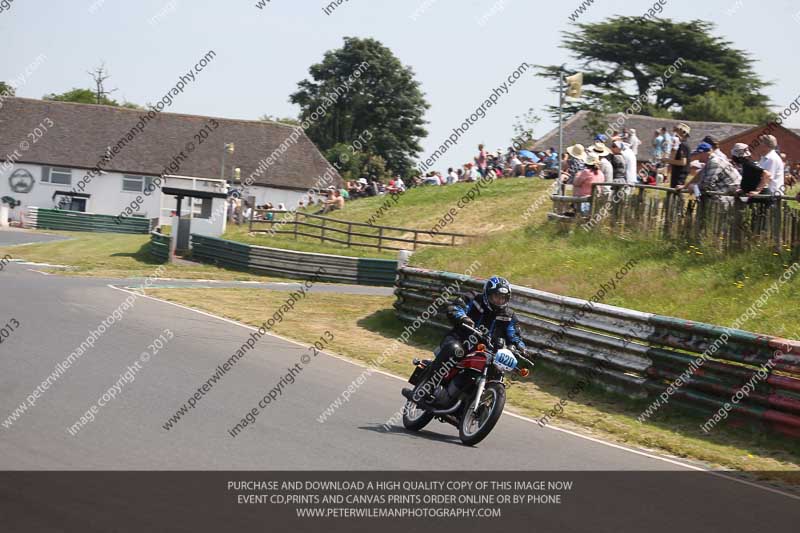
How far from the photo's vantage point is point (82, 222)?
5806 cm

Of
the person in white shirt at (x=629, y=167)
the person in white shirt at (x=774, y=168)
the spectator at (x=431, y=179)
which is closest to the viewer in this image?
the person in white shirt at (x=774, y=168)

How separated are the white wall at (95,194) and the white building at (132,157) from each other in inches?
2.6

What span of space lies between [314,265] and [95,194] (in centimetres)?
3912

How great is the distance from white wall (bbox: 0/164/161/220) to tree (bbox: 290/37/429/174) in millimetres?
20432

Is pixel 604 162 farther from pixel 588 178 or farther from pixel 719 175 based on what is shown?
pixel 719 175

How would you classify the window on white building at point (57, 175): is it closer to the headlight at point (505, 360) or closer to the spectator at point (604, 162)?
the spectator at point (604, 162)

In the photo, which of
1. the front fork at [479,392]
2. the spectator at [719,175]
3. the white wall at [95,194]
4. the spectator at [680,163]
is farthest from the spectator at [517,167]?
the front fork at [479,392]

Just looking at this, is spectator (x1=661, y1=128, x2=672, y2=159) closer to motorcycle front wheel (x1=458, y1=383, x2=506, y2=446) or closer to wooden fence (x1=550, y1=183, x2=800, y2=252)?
wooden fence (x1=550, y1=183, x2=800, y2=252)

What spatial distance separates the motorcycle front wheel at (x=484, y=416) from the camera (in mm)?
10031

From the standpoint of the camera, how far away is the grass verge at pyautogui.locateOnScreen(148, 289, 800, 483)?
11203 mm

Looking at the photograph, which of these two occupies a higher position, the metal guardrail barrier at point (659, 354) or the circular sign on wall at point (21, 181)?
the circular sign on wall at point (21, 181)
